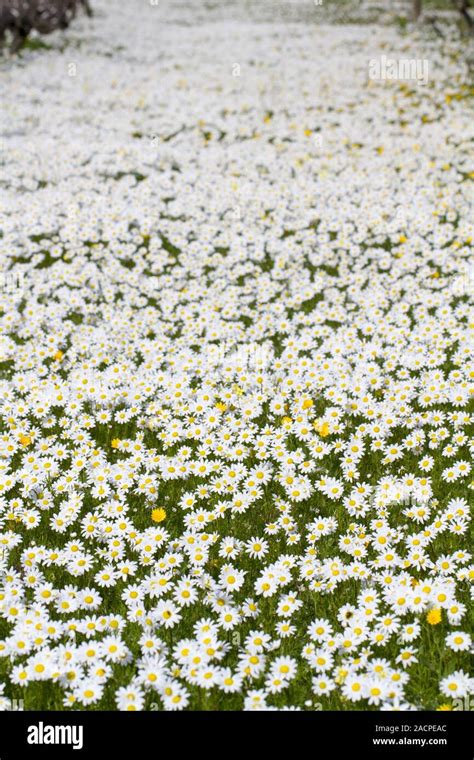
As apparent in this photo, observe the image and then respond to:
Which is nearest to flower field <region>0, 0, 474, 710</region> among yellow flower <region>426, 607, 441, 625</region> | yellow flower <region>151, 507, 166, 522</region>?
yellow flower <region>426, 607, 441, 625</region>

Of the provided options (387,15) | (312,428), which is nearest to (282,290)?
(312,428)

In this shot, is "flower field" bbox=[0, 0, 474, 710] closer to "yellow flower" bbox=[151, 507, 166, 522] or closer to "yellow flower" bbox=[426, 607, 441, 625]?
"yellow flower" bbox=[426, 607, 441, 625]

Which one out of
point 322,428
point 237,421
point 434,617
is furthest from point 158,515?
point 434,617

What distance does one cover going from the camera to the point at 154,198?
12.6 metres

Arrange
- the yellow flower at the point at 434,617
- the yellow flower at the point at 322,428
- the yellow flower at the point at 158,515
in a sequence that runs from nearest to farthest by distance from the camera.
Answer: the yellow flower at the point at 434,617
the yellow flower at the point at 158,515
the yellow flower at the point at 322,428

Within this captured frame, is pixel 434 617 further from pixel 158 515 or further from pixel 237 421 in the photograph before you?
pixel 237 421

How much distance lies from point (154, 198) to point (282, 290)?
4305mm

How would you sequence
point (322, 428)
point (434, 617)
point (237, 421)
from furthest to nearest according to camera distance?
point (237, 421), point (322, 428), point (434, 617)

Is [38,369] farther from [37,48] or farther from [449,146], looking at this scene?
[37,48]

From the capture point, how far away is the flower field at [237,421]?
14.5 ft

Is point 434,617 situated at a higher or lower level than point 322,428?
lower

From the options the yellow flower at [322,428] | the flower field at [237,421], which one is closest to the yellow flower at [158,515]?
the flower field at [237,421]

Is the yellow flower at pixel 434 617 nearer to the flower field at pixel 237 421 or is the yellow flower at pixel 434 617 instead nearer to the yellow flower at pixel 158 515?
the flower field at pixel 237 421

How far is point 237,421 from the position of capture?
6680 millimetres
